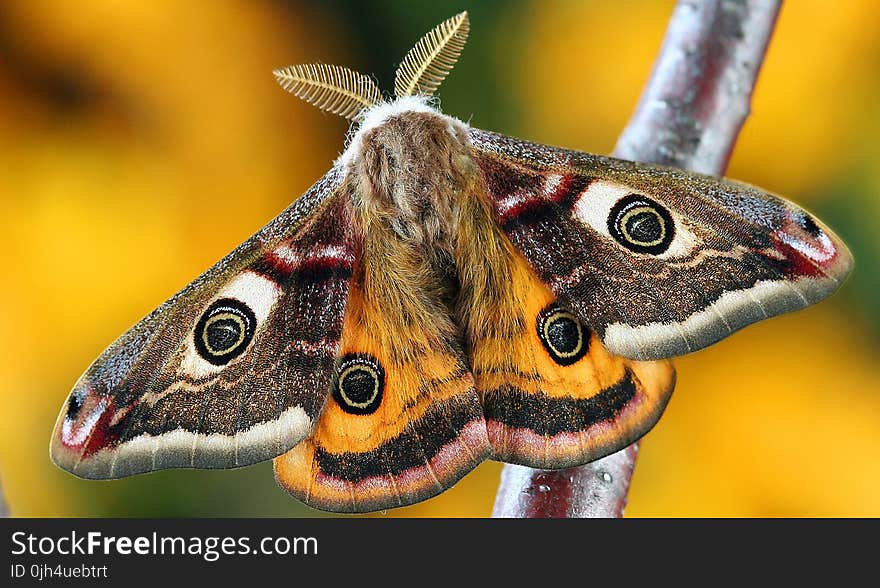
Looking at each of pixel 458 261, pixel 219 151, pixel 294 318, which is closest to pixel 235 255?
pixel 294 318

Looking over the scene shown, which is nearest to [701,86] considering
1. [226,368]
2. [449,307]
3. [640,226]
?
[640,226]

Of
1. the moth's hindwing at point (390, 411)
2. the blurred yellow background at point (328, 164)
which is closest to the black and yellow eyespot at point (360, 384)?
the moth's hindwing at point (390, 411)

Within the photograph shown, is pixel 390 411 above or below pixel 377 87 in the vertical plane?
below

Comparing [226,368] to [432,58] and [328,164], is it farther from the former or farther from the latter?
[328,164]

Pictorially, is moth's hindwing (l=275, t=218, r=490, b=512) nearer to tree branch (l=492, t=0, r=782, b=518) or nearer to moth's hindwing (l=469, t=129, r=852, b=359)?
moth's hindwing (l=469, t=129, r=852, b=359)

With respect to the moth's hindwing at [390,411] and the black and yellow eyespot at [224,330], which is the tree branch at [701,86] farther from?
the black and yellow eyespot at [224,330]
